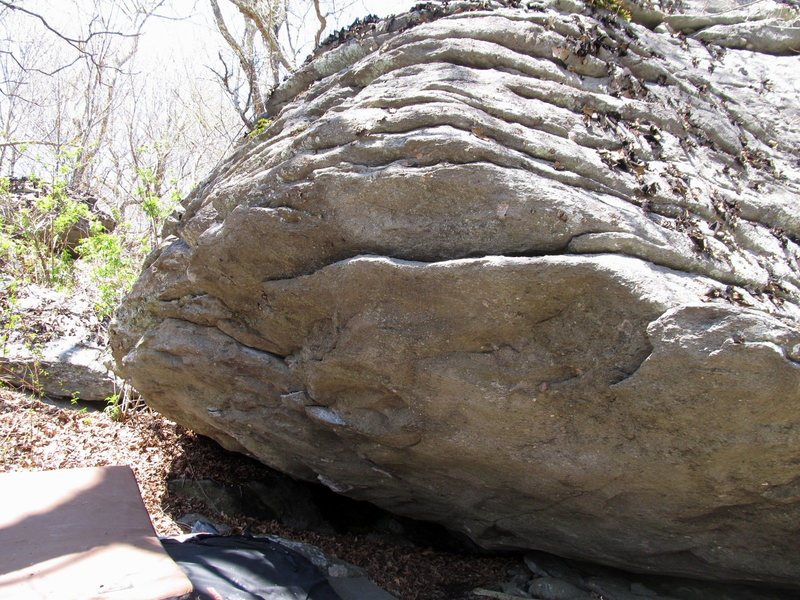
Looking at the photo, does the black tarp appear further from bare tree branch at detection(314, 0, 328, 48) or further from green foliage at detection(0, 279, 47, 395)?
bare tree branch at detection(314, 0, 328, 48)

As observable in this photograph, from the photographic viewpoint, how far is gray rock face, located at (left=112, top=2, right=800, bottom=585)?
9.31ft

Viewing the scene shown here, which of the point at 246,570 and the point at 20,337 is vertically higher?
the point at 20,337

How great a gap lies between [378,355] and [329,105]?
1.52 metres

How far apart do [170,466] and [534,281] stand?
12.7ft

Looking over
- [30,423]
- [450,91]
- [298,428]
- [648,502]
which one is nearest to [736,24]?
[450,91]

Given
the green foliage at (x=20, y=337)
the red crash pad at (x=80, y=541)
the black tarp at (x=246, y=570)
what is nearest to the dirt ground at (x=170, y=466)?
the green foliage at (x=20, y=337)

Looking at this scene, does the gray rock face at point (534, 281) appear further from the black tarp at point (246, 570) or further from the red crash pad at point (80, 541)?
the red crash pad at point (80, 541)

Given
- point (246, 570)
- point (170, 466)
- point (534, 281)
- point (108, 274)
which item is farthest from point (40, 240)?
point (534, 281)

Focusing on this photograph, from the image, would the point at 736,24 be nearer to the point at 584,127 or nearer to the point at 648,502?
the point at 584,127

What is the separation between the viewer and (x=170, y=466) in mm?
5359

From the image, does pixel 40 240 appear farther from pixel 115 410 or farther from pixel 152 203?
pixel 115 410

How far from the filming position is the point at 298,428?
4.23 metres

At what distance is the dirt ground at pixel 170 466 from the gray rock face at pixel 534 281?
659 mm

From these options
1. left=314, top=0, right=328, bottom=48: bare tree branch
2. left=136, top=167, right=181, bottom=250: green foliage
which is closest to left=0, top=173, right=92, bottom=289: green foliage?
left=136, top=167, right=181, bottom=250: green foliage
